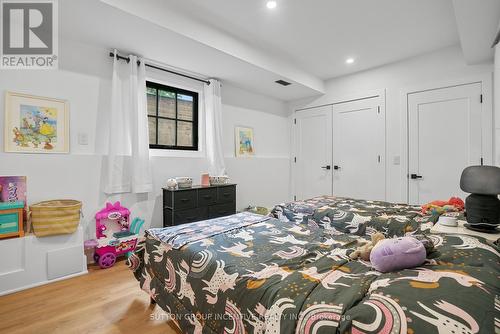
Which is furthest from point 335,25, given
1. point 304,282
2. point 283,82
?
point 304,282

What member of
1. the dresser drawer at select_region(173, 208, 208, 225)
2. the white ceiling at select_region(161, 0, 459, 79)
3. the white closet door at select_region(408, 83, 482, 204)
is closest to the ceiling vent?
the white ceiling at select_region(161, 0, 459, 79)

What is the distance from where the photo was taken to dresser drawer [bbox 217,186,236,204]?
3.46m

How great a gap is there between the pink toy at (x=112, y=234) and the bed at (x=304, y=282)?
3.26ft

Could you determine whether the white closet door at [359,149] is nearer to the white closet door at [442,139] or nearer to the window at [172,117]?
the white closet door at [442,139]

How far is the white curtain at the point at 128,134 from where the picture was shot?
2.78 meters

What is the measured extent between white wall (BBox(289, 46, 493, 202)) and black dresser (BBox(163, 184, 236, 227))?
2627 mm

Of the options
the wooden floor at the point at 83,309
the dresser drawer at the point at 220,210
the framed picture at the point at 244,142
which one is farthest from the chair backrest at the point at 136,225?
the framed picture at the point at 244,142

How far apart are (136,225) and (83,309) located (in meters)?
1.18

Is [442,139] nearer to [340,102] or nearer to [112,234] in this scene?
[340,102]

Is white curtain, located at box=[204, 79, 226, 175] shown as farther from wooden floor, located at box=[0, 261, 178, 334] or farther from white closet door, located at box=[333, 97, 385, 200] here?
white closet door, located at box=[333, 97, 385, 200]

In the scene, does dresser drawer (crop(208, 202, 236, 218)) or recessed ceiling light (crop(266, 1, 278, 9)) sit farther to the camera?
dresser drawer (crop(208, 202, 236, 218))

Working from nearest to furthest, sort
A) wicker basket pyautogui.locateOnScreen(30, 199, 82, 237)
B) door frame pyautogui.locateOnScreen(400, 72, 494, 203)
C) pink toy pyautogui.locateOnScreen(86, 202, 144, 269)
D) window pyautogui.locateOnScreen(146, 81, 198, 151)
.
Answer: wicker basket pyautogui.locateOnScreen(30, 199, 82, 237) < pink toy pyautogui.locateOnScreen(86, 202, 144, 269) < door frame pyautogui.locateOnScreen(400, 72, 494, 203) < window pyautogui.locateOnScreen(146, 81, 198, 151)

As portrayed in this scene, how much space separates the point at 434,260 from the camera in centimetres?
108

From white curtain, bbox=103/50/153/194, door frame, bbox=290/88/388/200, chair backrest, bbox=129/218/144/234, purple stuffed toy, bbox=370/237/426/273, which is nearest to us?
purple stuffed toy, bbox=370/237/426/273
